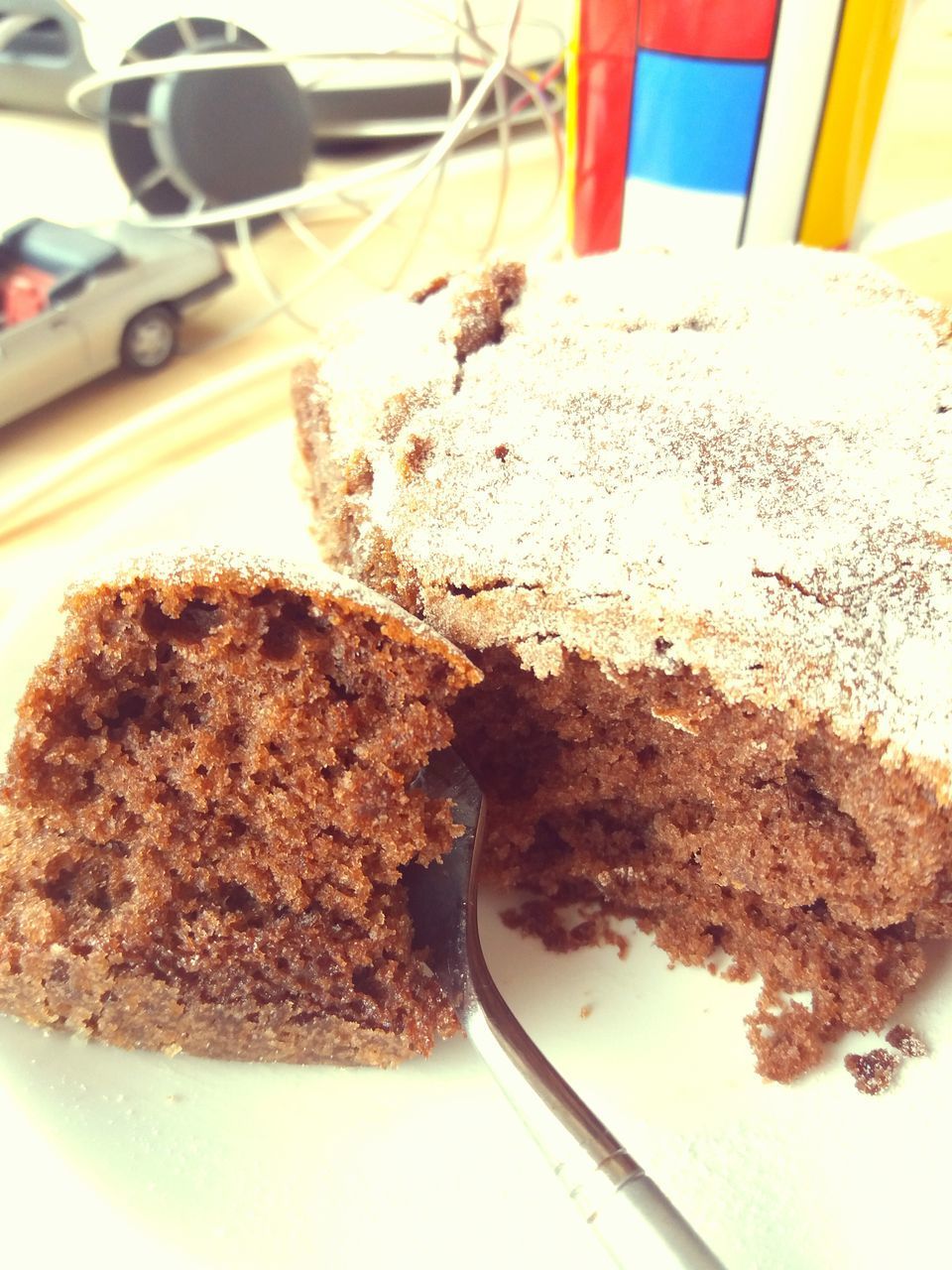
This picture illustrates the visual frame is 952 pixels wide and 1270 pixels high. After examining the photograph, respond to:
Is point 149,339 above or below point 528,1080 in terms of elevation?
above

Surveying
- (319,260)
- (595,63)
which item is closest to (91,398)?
(319,260)

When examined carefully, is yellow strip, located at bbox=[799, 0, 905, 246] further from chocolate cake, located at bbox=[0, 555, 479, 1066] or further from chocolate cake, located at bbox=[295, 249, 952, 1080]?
chocolate cake, located at bbox=[0, 555, 479, 1066]

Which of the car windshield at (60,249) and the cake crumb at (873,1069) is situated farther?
the car windshield at (60,249)

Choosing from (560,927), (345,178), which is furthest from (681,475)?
(345,178)

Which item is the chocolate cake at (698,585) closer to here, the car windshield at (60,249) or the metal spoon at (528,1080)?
the metal spoon at (528,1080)

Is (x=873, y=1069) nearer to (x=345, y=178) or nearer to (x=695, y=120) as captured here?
(x=695, y=120)

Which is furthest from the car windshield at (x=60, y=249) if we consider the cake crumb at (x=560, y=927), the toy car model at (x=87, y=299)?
the cake crumb at (x=560, y=927)

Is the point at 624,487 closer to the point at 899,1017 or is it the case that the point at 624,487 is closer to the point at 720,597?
the point at 720,597
